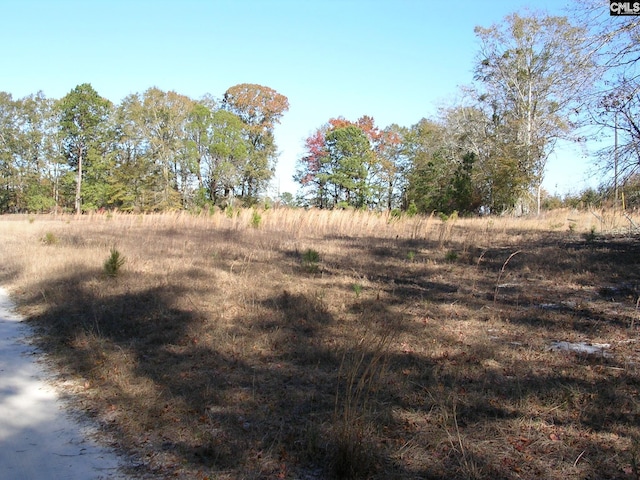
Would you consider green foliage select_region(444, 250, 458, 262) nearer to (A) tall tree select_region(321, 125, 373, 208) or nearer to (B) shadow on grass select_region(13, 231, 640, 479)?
(B) shadow on grass select_region(13, 231, 640, 479)

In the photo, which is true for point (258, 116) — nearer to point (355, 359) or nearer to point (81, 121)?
point (81, 121)

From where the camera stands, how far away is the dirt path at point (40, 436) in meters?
2.90

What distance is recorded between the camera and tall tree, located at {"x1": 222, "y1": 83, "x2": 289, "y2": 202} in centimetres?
4341

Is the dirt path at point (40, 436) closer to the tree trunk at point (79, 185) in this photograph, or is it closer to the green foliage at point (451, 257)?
the green foliage at point (451, 257)

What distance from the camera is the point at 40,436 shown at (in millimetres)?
3352

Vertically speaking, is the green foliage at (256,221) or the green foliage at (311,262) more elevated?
the green foliage at (256,221)

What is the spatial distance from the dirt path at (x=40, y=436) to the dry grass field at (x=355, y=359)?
7.2 inches

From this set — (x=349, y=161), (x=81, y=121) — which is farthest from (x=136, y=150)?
(x=349, y=161)

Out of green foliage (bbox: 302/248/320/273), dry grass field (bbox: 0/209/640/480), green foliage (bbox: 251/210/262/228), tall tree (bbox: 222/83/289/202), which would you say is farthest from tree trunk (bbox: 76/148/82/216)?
green foliage (bbox: 302/248/320/273)

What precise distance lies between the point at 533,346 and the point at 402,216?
13430mm

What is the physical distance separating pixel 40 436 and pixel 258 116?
44.3 m

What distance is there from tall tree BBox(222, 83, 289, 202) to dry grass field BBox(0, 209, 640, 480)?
3396 cm

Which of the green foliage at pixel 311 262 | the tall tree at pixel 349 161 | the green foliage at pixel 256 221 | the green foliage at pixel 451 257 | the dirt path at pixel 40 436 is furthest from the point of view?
the tall tree at pixel 349 161

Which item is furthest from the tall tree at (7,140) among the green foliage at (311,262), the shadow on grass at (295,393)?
the shadow on grass at (295,393)
